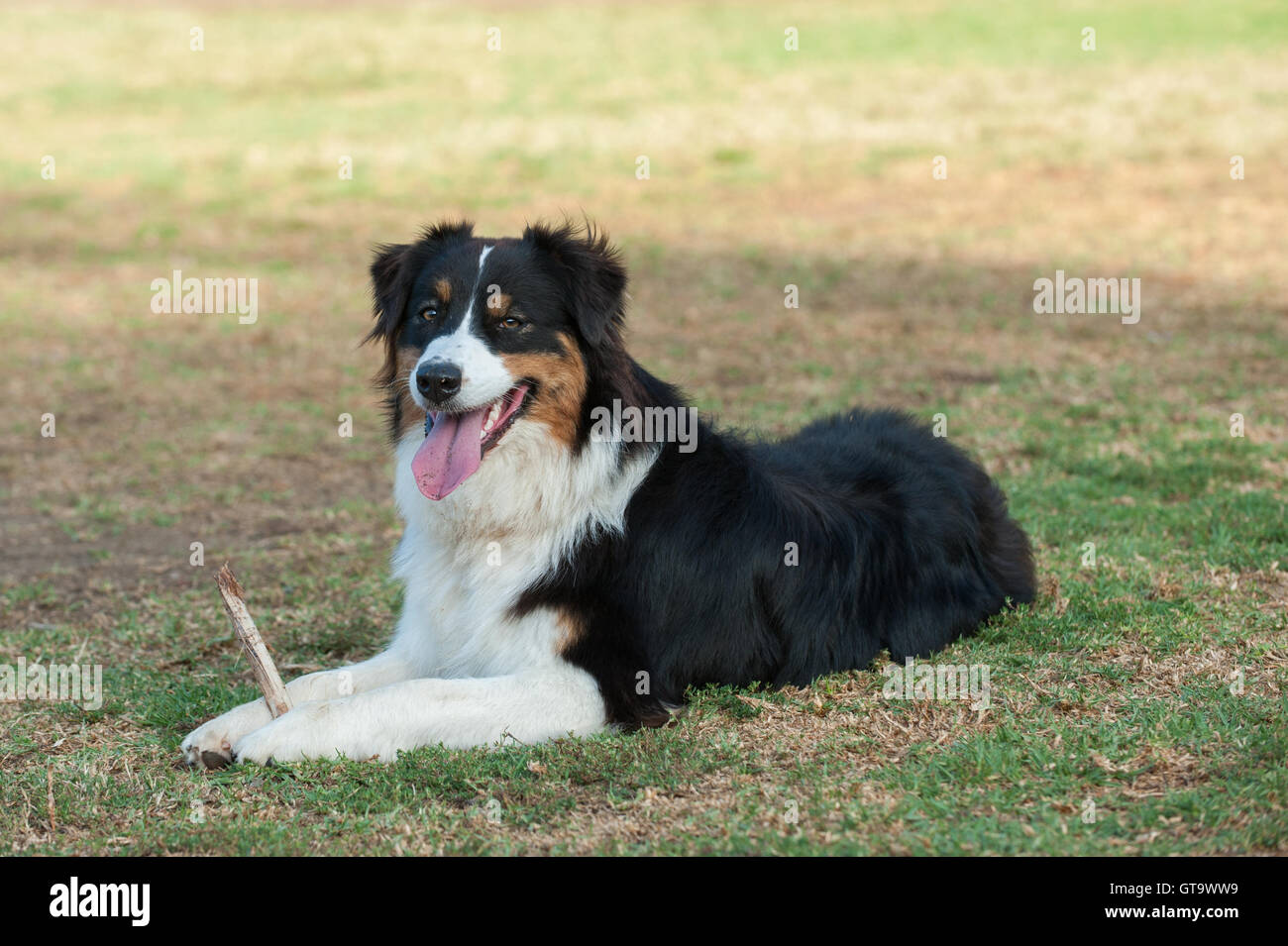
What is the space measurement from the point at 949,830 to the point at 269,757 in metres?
2.42

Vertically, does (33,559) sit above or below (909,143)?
below

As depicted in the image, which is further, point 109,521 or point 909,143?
point 909,143

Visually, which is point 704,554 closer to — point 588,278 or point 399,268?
point 588,278

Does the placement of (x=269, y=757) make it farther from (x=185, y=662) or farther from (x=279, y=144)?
(x=279, y=144)

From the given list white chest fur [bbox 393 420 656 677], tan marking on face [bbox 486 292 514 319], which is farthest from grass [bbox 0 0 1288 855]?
tan marking on face [bbox 486 292 514 319]

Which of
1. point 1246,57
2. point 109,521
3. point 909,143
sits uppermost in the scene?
point 1246,57

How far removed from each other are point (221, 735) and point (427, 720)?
2.65ft

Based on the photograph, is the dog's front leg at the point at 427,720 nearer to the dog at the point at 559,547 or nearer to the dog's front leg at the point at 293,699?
the dog at the point at 559,547

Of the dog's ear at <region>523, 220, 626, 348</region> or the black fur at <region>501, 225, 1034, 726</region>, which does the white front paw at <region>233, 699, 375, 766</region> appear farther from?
the dog's ear at <region>523, 220, 626, 348</region>

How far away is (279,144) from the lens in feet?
71.7

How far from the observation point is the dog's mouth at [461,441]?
5.32 m

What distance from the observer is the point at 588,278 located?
549 centimetres

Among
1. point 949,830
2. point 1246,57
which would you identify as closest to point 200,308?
point 949,830

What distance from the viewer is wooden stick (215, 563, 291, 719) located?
5332 millimetres
